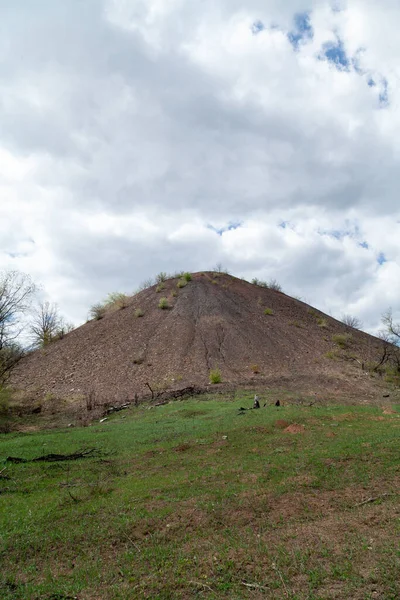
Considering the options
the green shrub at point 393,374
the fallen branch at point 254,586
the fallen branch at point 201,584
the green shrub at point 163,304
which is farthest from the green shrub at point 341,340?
the fallen branch at point 201,584

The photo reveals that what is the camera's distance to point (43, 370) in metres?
37.6

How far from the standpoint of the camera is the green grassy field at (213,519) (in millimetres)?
5727

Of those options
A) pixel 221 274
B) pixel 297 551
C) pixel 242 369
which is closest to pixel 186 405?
Answer: pixel 242 369

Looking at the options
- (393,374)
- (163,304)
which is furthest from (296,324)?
(163,304)

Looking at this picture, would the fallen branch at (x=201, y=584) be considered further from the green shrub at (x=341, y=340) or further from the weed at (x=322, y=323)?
the weed at (x=322, y=323)

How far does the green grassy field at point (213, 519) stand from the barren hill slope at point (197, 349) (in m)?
17.1

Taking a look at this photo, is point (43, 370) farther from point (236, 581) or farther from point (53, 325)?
point (236, 581)

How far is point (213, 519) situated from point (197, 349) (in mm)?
30218

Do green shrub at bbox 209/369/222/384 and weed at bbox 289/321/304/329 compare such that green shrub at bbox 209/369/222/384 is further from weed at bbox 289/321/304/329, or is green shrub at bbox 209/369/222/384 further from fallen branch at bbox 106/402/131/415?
weed at bbox 289/321/304/329

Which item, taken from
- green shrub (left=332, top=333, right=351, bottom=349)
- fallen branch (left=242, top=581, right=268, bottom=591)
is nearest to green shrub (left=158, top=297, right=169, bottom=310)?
green shrub (left=332, top=333, right=351, bottom=349)

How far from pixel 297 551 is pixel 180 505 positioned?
10.1 feet

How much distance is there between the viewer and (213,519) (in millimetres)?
7820

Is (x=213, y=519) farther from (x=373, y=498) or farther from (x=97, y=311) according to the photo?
(x=97, y=311)

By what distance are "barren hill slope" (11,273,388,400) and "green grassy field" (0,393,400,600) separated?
672 inches
